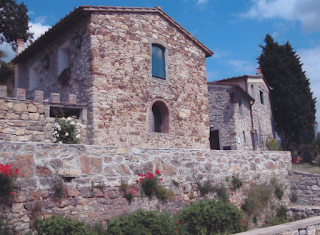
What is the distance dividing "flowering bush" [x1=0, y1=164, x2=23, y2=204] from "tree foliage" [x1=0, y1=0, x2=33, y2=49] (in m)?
23.4

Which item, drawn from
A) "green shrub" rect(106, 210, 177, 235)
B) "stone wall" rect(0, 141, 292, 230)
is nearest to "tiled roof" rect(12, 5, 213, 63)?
"stone wall" rect(0, 141, 292, 230)

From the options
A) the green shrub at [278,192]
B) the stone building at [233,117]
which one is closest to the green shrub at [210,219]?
the green shrub at [278,192]

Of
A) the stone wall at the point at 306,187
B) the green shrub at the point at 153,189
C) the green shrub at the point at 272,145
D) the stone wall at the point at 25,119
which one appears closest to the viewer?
the green shrub at the point at 153,189

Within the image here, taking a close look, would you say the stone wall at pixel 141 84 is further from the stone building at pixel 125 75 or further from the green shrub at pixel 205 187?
the green shrub at pixel 205 187

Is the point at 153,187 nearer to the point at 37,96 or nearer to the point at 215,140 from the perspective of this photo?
the point at 37,96

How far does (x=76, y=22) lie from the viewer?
1108cm

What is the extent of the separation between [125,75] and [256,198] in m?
6.18

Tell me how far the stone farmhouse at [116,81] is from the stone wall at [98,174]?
3099mm

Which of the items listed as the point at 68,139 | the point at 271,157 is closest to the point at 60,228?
the point at 68,139

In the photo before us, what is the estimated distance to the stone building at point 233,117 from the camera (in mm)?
17516

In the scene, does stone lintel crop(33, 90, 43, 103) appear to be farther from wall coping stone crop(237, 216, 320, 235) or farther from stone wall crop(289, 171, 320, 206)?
stone wall crop(289, 171, 320, 206)

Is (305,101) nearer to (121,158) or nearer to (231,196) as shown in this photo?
(231,196)

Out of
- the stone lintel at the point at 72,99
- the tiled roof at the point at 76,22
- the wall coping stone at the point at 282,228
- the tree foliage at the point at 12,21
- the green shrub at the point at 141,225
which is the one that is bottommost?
the wall coping stone at the point at 282,228

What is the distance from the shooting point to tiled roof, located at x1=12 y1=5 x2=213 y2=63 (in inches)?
411
